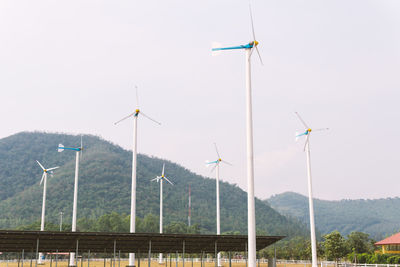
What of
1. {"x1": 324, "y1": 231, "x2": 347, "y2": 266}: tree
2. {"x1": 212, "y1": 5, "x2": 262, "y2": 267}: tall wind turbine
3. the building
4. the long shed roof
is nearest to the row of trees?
{"x1": 324, "y1": 231, "x2": 347, "y2": 266}: tree

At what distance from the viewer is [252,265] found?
28594mm

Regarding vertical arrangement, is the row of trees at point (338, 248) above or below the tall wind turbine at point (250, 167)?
below

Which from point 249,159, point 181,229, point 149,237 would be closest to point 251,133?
point 249,159

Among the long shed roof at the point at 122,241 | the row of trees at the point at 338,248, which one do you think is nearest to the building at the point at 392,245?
the row of trees at the point at 338,248

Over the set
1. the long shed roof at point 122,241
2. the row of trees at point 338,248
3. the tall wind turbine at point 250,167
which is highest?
the tall wind turbine at point 250,167

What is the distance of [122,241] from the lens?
4203 centimetres

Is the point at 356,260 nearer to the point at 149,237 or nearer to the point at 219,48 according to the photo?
the point at 149,237

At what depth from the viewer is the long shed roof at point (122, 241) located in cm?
3744

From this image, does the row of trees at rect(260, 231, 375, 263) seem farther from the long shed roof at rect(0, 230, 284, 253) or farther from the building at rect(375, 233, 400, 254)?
the long shed roof at rect(0, 230, 284, 253)

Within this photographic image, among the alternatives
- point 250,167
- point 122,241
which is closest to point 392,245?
point 122,241

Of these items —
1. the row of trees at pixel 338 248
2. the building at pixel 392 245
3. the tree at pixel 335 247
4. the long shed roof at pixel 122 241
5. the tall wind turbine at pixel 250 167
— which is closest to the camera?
the tall wind turbine at pixel 250 167

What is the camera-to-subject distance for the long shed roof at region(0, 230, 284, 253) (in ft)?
123

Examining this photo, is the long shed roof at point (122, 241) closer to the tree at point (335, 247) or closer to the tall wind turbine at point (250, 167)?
the tall wind turbine at point (250, 167)

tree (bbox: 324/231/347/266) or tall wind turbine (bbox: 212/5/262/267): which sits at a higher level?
tall wind turbine (bbox: 212/5/262/267)
